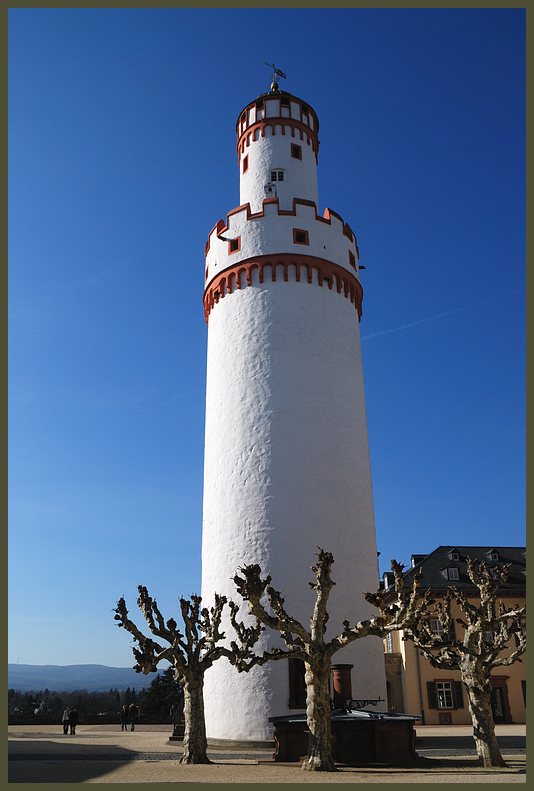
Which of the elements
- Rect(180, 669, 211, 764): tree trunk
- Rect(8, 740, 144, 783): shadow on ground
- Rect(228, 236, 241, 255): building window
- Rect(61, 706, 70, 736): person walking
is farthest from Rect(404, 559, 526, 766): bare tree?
Rect(61, 706, 70, 736): person walking

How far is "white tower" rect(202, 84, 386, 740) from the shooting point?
20.4 m

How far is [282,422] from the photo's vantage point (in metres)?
22.4

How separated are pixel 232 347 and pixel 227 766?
1400cm

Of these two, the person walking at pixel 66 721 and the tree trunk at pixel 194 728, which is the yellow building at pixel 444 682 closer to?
the person walking at pixel 66 721

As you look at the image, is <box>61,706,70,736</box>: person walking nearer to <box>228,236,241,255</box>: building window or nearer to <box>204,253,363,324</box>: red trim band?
<box>204,253,363,324</box>: red trim band

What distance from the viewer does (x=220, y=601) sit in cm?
1861

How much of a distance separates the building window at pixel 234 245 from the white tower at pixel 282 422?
0.05m

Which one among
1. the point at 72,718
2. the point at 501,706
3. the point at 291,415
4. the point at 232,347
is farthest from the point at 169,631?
the point at 501,706

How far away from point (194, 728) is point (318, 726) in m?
3.61

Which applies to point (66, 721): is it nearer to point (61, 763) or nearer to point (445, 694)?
point (61, 763)

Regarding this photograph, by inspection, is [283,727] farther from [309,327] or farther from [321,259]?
[321,259]

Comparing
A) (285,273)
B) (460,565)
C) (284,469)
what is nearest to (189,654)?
(284,469)

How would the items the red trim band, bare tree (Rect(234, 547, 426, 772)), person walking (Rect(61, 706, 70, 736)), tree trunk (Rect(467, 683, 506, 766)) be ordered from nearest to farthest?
1. bare tree (Rect(234, 547, 426, 772))
2. tree trunk (Rect(467, 683, 506, 766))
3. the red trim band
4. person walking (Rect(61, 706, 70, 736))

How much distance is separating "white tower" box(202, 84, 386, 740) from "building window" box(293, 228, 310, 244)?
0.04 metres
